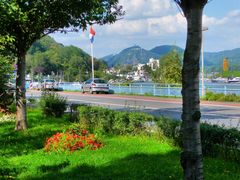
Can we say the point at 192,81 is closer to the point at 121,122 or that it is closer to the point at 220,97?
the point at 121,122

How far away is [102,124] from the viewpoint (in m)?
13.0

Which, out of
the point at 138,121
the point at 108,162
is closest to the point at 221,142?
the point at 108,162

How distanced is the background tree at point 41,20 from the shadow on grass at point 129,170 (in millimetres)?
5540

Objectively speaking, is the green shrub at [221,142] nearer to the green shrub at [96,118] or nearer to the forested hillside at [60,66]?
the green shrub at [96,118]

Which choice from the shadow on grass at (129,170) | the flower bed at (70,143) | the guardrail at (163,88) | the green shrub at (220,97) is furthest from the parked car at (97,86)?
the shadow on grass at (129,170)

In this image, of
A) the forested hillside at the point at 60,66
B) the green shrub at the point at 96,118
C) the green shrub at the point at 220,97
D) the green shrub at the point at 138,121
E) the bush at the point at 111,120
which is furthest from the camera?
the forested hillside at the point at 60,66

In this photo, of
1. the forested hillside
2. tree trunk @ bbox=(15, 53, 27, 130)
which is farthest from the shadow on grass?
the forested hillside

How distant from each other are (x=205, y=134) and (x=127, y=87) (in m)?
35.9

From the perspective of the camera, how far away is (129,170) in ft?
25.2

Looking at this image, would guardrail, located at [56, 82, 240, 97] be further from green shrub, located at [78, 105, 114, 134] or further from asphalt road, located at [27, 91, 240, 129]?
green shrub, located at [78, 105, 114, 134]

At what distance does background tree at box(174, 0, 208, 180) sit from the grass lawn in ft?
9.78

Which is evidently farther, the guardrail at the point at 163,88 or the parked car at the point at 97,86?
the parked car at the point at 97,86

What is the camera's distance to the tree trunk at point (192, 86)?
399 cm

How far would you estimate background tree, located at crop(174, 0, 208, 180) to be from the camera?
3990 millimetres
